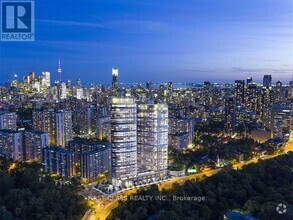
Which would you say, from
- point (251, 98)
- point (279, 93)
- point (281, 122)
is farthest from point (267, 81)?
point (281, 122)

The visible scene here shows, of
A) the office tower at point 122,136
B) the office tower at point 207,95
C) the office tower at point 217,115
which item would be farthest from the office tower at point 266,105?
the office tower at point 122,136

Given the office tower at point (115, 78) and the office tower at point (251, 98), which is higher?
the office tower at point (115, 78)

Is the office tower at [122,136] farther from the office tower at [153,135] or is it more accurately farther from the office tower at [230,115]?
the office tower at [230,115]

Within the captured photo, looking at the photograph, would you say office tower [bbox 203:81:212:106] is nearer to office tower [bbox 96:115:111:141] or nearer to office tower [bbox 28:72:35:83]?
office tower [bbox 96:115:111:141]

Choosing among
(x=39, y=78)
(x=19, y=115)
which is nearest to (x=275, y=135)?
(x=19, y=115)

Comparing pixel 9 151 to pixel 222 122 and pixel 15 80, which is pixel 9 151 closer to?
pixel 222 122

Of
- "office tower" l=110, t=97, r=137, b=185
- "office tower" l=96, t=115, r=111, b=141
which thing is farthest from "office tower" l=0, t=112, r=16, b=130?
"office tower" l=110, t=97, r=137, b=185
